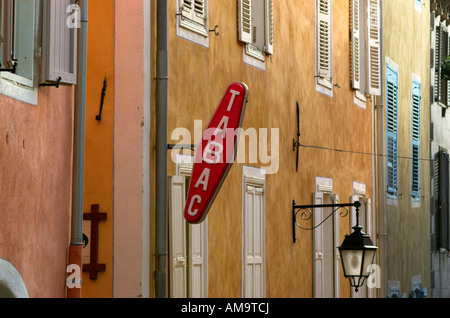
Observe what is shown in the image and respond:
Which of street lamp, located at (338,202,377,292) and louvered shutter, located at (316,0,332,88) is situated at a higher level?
louvered shutter, located at (316,0,332,88)

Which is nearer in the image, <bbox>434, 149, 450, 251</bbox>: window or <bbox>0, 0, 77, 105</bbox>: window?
<bbox>0, 0, 77, 105</bbox>: window

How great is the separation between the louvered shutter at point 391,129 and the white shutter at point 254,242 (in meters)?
7.33

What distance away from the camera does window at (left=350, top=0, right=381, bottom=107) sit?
18375 mm

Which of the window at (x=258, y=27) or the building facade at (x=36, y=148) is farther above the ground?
the window at (x=258, y=27)

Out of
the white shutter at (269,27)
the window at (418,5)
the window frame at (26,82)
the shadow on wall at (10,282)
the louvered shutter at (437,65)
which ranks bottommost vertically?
the shadow on wall at (10,282)

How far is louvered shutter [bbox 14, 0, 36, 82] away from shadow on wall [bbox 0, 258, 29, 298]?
1.37 meters

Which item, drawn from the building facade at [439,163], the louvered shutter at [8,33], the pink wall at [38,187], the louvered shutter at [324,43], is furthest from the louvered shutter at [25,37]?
the building facade at [439,163]

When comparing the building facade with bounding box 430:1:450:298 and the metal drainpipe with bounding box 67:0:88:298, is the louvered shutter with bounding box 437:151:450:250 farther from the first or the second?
the metal drainpipe with bounding box 67:0:88:298

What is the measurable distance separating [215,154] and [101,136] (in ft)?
5.06

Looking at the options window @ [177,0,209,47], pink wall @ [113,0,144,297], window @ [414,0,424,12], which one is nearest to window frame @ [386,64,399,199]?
window @ [414,0,424,12]

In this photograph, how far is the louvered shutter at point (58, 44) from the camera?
8.65 metres

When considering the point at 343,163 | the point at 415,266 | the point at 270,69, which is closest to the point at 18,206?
the point at 270,69

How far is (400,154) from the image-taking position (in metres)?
21.9

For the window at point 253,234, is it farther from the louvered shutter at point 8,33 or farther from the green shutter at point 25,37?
the louvered shutter at point 8,33
